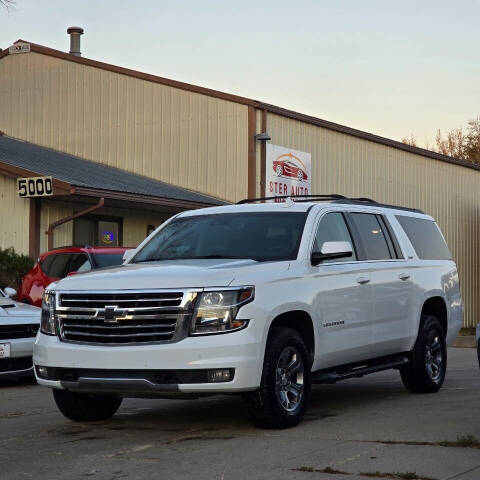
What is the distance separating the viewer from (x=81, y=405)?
883 centimetres

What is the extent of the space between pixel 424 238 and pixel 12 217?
42.7 ft

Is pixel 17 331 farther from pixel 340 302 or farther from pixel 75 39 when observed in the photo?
pixel 75 39

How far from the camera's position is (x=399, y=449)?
7.09 m

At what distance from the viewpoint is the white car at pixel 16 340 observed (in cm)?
1205

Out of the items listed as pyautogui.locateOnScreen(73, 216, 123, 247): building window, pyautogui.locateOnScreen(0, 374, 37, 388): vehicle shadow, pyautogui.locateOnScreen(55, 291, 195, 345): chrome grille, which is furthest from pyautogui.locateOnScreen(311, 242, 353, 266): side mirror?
pyautogui.locateOnScreen(73, 216, 123, 247): building window

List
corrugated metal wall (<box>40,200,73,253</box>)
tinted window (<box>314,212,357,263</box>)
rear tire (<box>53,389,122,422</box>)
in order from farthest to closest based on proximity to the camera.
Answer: corrugated metal wall (<box>40,200,73,253</box>) → tinted window (<box>314,212,357,263</box>) → rear tire (<box>53,389,122,422</box>)

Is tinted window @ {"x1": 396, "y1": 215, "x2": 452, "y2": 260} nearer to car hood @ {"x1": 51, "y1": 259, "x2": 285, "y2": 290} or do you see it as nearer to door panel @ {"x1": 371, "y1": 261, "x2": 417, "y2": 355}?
door panel @ {"x1": 371, "y1": 261, "x2": 417, "y2": 355}

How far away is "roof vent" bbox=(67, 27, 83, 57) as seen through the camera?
33.6 meters

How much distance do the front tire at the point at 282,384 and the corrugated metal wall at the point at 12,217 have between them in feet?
48.2

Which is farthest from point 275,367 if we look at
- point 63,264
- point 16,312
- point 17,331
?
point 63,264

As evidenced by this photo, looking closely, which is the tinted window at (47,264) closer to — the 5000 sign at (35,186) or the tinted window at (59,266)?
the tinted window at (59,266)

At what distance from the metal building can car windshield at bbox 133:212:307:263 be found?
1134cm

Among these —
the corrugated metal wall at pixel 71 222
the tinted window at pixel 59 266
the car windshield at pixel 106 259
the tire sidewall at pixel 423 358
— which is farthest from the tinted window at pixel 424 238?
the corrugated metal wall at pixel 71 222

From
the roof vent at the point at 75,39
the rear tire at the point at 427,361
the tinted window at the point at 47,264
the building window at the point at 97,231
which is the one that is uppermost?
the roof vent at the point at 75,39
